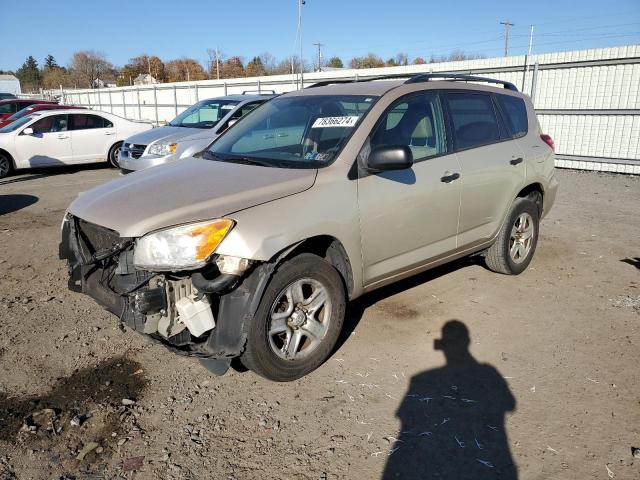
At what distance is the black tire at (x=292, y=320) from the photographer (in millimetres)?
3111

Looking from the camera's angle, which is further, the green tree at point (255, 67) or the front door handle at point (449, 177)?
the green tree at point (255, 67)

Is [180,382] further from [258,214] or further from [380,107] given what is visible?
[380,107]

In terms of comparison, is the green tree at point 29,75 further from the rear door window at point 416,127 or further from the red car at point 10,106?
the rear door window at point 416,127

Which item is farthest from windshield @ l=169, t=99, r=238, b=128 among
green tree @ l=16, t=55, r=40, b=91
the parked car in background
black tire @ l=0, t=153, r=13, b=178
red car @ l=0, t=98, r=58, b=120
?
green tree @ l=16, t=55, r=40, b=91

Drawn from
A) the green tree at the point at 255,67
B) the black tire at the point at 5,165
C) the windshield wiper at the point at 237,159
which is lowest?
the black tire at the point at 5,165

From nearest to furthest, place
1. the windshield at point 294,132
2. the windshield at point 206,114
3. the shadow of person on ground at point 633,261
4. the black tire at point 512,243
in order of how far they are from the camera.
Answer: the windshield at point 294,132 < the black tire at point 512,243 < the shadow of person on ground at point 633,261 < the windshield at point 206,114

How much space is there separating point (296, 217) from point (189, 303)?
2.72ft

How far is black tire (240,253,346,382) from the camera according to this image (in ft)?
10.2

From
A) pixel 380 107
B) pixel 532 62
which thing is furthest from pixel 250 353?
pixel 532 62

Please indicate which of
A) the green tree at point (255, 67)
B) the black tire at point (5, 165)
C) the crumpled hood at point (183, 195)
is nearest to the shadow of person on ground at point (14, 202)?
the black tire at point (5, 165)

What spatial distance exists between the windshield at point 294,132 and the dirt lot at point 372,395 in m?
1.47

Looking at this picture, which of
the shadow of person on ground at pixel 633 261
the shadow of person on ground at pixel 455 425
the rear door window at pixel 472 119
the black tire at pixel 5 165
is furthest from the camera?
the black tire at pixel 5 165

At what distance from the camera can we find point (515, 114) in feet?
17.3

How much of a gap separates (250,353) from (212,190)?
1058mm
